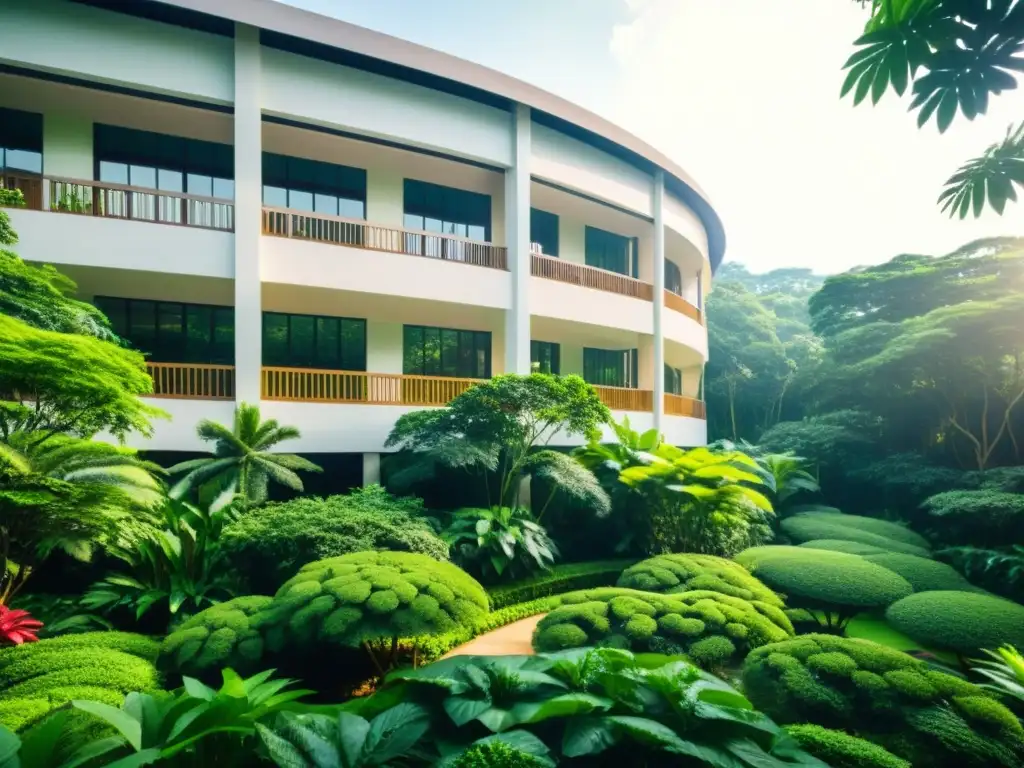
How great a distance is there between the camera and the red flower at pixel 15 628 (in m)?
4.79

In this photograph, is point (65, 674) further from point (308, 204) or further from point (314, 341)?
point (308, 204)

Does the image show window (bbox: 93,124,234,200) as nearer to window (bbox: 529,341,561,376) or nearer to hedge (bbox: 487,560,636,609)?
window (bbox: 529,341,561,376)

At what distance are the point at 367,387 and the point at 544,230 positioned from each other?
691 centimetres

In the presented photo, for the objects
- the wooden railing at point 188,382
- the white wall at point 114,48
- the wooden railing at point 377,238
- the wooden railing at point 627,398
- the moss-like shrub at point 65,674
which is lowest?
the moss-like shrub at point 65,674

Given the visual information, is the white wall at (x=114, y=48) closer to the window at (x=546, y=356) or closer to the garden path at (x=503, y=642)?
the window at (x=546, y=356)

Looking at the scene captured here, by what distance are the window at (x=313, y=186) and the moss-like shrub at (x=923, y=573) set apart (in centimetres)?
1199

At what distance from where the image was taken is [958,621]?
696 centimetres

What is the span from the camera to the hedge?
8656mm

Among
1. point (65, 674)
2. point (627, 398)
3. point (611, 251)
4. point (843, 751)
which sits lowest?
point (843, 751)

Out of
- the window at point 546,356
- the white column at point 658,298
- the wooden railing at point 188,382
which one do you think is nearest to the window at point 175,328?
the wooden railing at point 188,382

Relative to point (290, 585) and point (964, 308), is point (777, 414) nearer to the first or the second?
point (964, 308)

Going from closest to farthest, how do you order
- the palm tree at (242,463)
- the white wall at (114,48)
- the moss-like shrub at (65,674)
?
the moss-like shrub at (65,674), the palm tree at (242,463), the white wall at (114,48)

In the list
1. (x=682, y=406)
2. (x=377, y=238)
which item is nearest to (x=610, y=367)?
(x=682, y=406)

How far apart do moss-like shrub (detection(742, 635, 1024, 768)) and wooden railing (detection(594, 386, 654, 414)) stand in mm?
9435
